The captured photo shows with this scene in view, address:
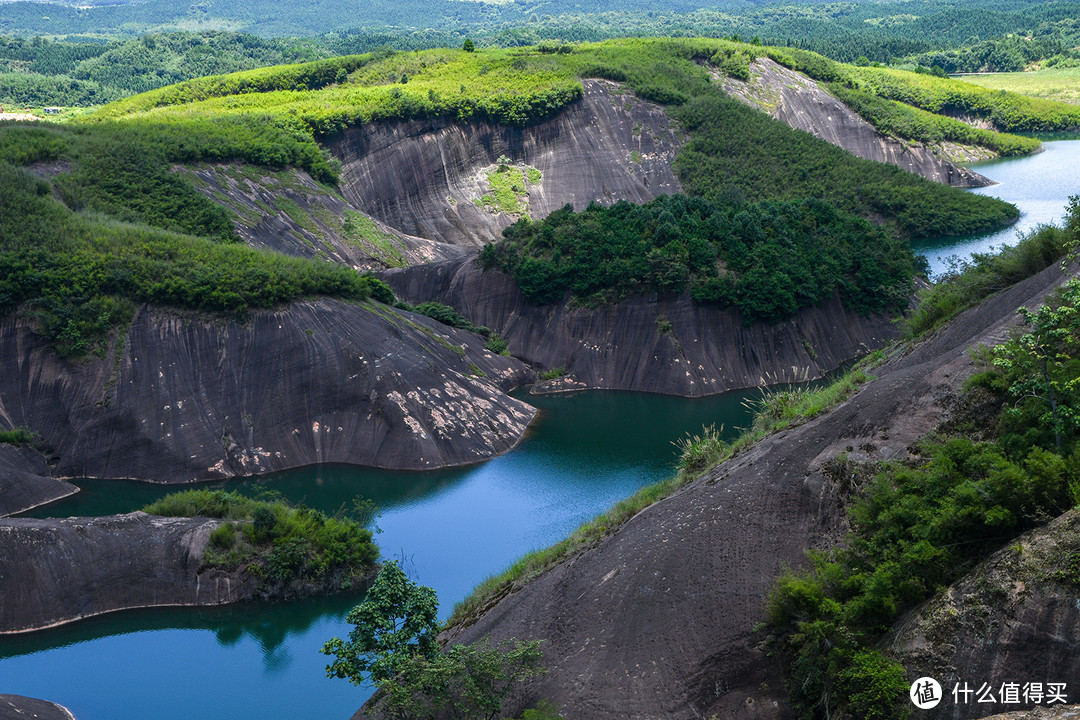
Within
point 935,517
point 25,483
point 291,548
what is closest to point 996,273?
point 935,517

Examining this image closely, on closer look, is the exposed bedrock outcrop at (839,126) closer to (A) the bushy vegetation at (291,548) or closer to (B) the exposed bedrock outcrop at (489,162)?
(B) the exposed bedrock outcrop at (489,162)

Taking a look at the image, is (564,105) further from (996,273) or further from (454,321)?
(996,273)

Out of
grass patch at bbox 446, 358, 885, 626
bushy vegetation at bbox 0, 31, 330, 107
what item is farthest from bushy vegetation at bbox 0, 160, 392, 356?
bushy vegetation at bbox 0, 31, 330, 107

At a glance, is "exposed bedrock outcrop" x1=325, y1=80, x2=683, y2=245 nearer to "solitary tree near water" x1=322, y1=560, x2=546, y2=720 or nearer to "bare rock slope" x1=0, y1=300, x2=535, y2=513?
"bare rock slope" x1=0, y1=300, x2=535, y2=513

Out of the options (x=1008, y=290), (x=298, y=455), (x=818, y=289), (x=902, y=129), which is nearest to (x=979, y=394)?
(x=1008, y=290)

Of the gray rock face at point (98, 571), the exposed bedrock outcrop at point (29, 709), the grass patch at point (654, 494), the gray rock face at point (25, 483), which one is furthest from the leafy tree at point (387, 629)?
the gray rock face at point (25, 483)

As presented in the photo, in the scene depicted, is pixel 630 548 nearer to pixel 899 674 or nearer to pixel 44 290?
pixel 899 674
